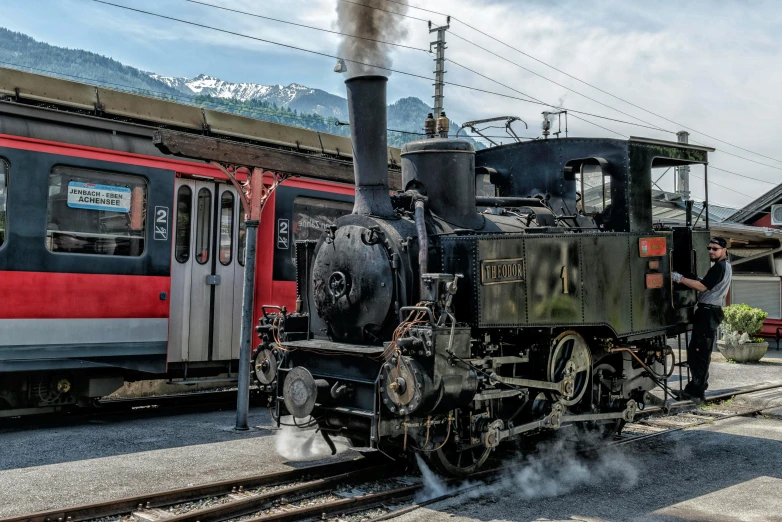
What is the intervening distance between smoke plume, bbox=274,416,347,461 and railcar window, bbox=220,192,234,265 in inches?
109

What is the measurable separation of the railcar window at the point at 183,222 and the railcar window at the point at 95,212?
1.53 ft

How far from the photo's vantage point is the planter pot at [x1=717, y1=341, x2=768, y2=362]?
50.7ft

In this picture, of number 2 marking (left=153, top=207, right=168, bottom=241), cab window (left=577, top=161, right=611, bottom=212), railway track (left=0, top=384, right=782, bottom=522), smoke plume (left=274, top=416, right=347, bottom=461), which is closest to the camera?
railway track (left=0, top=384, right=782, bottom=522)

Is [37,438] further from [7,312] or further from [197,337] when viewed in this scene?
[197,337]

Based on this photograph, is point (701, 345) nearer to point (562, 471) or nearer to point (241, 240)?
point (562, 471)

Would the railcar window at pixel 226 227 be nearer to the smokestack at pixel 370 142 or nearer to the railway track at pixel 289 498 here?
the smokestack at pixel 370 142

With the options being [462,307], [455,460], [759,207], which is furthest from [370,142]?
[759,207]

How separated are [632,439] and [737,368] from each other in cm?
829

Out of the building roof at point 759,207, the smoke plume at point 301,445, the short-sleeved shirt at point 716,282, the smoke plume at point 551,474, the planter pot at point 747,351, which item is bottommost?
the smoke plume at point 551,474

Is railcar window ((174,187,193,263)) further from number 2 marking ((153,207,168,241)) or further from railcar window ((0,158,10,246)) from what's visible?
railcar window ((0,158,10,246))

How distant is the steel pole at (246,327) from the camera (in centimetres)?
788

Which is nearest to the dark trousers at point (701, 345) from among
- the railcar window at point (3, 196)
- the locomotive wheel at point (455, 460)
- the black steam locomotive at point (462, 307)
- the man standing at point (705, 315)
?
the man standing at point (705, 315)

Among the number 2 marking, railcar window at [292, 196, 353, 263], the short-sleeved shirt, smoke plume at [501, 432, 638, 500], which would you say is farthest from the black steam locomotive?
railcar window at [292, 196, 353, 263]

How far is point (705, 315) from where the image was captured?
7.64 m
